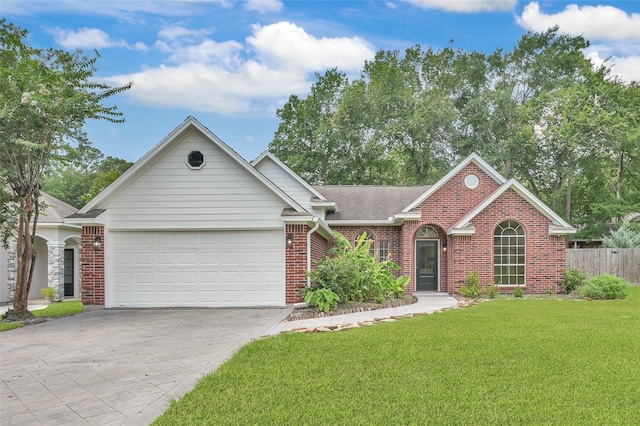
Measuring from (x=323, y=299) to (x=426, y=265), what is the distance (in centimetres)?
864

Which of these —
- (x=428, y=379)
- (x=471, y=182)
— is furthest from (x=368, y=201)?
(x=428, y=379)

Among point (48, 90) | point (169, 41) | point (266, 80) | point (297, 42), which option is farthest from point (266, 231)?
point (266, 80)

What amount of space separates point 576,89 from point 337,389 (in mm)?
33397

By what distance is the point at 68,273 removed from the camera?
20562mm

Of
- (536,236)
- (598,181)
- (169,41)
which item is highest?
(169,41)

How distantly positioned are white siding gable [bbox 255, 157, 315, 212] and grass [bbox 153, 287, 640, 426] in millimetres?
Answer: 10946

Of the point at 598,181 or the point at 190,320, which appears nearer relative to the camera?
the point at 190,320

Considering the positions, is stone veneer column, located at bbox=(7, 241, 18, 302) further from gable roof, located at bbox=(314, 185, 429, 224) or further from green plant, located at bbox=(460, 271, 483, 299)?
green plant, located at bbox=(460, 271, 483, 299)

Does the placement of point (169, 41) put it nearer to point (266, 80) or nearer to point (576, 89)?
point (266, 80)

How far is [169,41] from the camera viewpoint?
19.2 m

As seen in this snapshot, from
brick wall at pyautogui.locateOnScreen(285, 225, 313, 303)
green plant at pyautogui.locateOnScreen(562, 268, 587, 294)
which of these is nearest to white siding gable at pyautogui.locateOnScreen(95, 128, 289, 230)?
brick wall at pyautogui.locateOnScreen(285, 225, 313, 303)

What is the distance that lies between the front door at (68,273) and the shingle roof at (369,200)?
35.4ft

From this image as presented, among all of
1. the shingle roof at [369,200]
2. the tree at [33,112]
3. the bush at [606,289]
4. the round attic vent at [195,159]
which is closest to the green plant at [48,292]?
the tree at [33,112]

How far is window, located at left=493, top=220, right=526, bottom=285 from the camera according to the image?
61.1 ft
